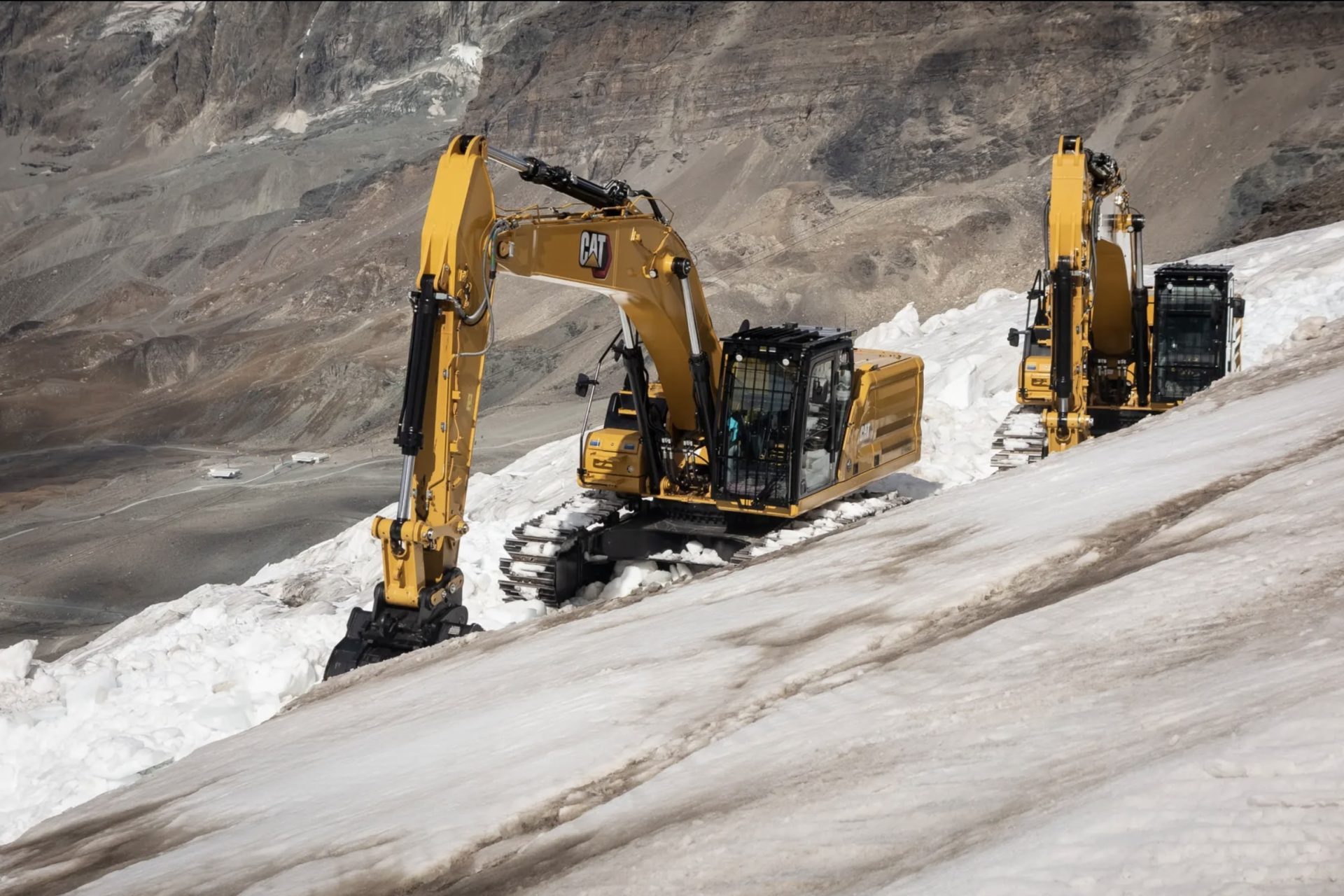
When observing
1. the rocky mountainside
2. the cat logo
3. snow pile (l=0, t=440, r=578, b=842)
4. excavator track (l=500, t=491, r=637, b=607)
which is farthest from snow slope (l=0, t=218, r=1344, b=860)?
the rocky mountainside

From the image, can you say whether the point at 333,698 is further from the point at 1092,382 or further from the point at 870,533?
the point at 1092,382

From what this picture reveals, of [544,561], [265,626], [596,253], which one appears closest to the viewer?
[596,253]

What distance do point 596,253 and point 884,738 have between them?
632 cm

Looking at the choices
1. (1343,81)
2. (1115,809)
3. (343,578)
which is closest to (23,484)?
(343,578)

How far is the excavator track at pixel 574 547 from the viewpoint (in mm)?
12250

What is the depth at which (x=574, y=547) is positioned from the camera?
1241 cm

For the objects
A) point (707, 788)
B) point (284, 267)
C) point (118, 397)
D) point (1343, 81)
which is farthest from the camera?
point (284, 267)

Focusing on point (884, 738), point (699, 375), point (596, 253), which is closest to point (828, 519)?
point (699, 375)

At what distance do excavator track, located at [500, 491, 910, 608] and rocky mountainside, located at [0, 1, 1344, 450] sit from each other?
2661cm

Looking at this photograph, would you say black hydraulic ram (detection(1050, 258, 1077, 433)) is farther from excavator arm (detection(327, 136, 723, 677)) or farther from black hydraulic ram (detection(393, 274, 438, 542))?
black hydraulic ram (detection(393, 274, 438, 542))

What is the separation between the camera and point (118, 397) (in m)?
49.6

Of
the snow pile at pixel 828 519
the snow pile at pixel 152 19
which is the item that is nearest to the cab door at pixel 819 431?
the snow pile at pixel 828 519

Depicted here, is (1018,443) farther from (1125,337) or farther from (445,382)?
(445,382)

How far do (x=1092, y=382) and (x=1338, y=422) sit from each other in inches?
345
